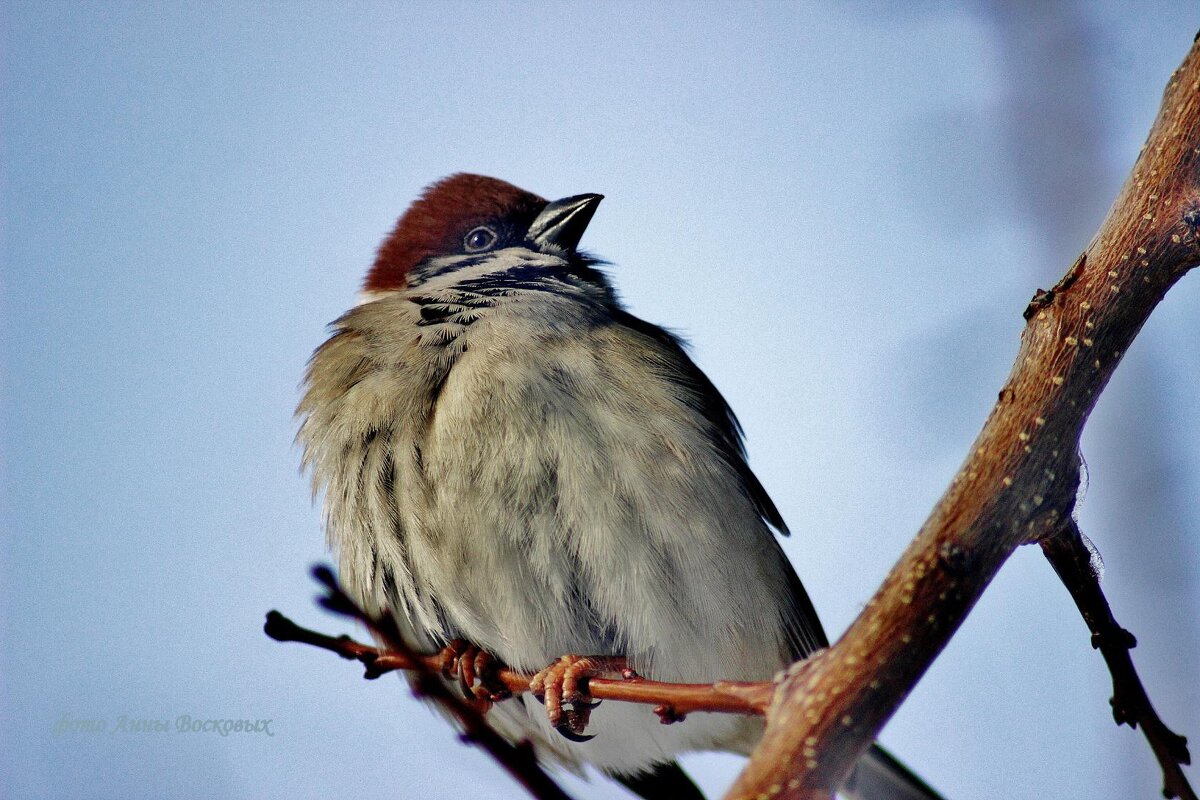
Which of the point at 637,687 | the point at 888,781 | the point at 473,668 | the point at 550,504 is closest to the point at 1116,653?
the point at 637,687

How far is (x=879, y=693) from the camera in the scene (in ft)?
3.87

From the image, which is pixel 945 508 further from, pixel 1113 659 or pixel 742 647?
pixel 742 647

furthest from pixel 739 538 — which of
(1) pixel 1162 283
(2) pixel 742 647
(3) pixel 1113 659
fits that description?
(1) pixel 1162 283

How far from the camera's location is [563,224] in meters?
2.64

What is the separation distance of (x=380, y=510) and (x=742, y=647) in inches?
33.5

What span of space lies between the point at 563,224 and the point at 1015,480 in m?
1.61

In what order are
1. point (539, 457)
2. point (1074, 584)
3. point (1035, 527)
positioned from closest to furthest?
point (1035, 527) < point (1074, 584) < point (539, 457)

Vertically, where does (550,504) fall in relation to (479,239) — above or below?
below

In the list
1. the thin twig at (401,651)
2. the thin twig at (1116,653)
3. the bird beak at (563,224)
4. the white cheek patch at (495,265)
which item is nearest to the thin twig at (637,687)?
the thin twig at (401,651)

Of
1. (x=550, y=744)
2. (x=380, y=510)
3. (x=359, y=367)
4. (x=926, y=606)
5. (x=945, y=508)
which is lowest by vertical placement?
(x=550, y=744)

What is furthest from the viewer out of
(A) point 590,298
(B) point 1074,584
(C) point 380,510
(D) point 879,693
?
(A) point 590,298

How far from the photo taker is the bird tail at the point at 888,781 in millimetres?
2135

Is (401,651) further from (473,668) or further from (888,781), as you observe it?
(888,781)

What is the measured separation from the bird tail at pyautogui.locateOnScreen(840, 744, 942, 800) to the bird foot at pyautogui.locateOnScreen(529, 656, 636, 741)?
24.4 inches
